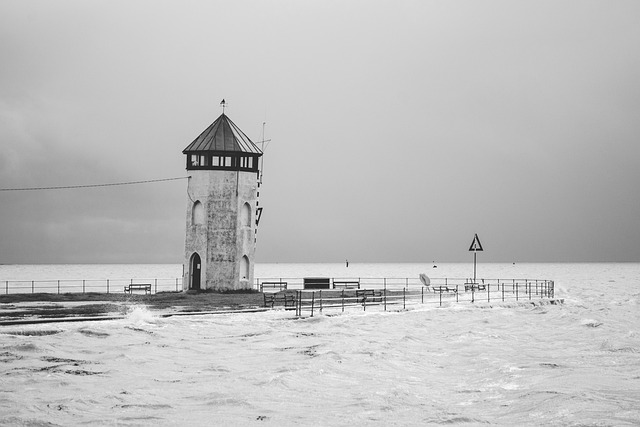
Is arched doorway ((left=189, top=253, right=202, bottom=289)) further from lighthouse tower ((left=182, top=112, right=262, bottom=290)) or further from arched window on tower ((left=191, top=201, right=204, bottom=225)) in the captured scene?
arched window on tower ((left=191, top=201, right=204, bottom=225))

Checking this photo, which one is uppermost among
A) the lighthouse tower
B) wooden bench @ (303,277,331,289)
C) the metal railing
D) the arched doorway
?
the lighthouse tower

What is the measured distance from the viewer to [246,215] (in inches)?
2101

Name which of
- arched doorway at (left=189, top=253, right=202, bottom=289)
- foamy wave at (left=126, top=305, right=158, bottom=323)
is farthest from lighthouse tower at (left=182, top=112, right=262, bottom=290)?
foamy wave at (left=126, top=305, right=158, bottom=323)

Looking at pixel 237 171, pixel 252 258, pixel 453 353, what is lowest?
pixel 453 353

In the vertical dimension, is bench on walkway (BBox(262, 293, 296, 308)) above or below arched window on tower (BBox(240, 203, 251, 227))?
below

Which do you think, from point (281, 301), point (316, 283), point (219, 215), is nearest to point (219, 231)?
point (219, 215)

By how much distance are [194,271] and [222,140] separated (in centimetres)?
893

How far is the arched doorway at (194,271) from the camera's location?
171ft

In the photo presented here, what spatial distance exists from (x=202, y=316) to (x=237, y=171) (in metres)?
18.7

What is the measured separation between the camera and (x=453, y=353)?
32344 mm

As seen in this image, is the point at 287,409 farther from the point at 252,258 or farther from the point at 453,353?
the point at 252,258

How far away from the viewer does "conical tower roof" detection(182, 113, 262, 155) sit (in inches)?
2069

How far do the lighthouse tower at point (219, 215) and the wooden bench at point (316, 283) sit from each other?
5.59m

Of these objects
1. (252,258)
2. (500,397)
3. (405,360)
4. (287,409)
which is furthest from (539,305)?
(287,409)
